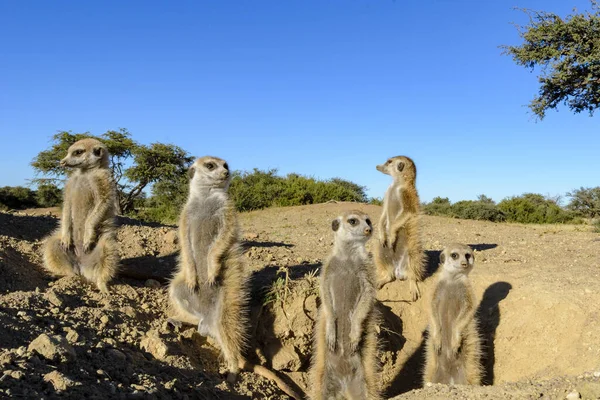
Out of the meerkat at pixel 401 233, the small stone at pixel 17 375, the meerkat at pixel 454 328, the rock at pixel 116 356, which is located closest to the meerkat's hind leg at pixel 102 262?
the rock at pixel 116 356

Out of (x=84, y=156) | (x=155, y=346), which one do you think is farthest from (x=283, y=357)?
(x=84, y=156)

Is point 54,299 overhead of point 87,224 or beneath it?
beneath

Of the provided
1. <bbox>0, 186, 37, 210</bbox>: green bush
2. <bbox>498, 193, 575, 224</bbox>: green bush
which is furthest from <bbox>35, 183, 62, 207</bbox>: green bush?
<bbox>498, 193, 575, 224</bbox>: green bush

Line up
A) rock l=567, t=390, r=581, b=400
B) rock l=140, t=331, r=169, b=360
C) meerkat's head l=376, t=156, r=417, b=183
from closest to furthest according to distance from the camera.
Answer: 1. rock l=567, t=390, r=581, b=400
2. rock l=140, t=331, r=169, b=360
3. meerkat's head l=376, t=156, r=417, b=183

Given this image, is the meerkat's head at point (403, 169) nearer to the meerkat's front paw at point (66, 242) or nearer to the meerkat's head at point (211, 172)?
the meerkat's head at point (211, 172)

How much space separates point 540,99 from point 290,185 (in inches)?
374

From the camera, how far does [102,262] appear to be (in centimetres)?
473

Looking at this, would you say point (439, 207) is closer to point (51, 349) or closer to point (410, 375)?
point (410, 375)

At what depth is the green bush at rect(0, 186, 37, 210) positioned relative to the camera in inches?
824

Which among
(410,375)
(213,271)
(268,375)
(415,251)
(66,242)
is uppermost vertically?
A: (66,242)

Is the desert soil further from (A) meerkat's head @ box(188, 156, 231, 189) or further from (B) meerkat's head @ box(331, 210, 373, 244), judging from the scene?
(A) meerkat's head @ box(188, 156, 231, 189)

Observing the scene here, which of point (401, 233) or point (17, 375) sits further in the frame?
point (401, 233)

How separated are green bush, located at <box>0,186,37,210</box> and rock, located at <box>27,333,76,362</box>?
20.5m

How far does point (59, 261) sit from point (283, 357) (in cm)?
225
